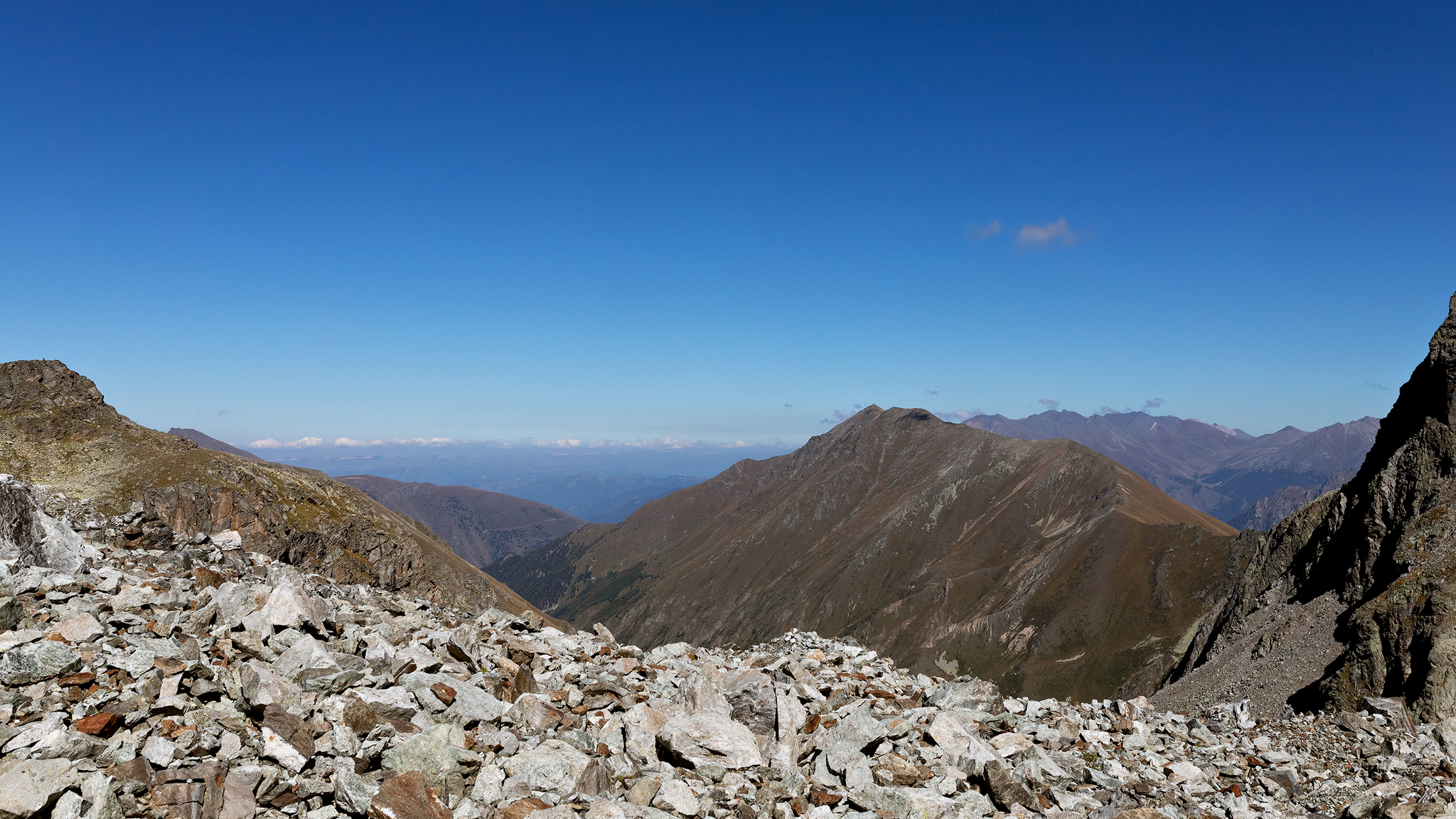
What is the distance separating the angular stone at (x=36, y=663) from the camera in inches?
415

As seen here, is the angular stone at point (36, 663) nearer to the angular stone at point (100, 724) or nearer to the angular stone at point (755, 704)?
the angular stone at point (100, 724)

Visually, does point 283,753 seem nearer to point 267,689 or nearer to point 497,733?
point 267,689

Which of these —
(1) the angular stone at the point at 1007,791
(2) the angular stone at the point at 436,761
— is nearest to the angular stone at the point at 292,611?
(2) the angular stone at the point at 436,761

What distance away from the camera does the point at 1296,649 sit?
33781 mm

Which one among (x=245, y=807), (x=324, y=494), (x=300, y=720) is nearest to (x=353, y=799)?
(x=245, y=807)

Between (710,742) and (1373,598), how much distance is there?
36.9m

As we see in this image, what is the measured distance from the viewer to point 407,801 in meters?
9.72

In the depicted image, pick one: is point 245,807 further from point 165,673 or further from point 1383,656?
point 1383,656

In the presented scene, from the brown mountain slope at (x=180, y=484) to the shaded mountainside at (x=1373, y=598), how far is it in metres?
81.1

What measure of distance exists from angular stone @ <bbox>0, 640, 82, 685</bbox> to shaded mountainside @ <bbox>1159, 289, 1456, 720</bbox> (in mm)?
39656

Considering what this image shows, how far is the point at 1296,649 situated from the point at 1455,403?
1765cm

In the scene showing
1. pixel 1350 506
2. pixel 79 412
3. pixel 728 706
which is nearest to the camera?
pixel 728 706

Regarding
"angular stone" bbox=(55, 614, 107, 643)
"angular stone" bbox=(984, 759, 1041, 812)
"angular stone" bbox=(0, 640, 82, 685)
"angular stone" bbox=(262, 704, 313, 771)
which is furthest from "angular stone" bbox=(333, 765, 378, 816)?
"angular stone" bbox=(984, 759, 1041, 812)

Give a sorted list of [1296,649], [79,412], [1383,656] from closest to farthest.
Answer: [1383,656]
[1296,649]
[79,412]
